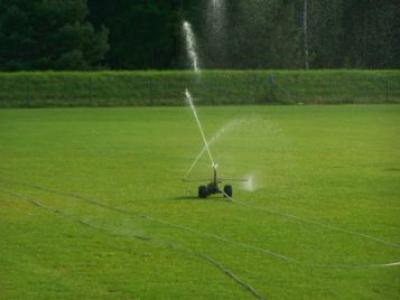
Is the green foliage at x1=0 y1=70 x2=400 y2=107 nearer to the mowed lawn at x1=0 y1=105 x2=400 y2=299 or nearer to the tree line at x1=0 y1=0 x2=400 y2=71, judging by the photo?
the tree line at x1=0 y1=0 x2=400 y2=71

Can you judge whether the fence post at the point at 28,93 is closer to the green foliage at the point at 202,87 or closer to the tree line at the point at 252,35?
the green foliage at the point at 202,87

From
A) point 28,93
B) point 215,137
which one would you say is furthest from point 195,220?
point 28,93

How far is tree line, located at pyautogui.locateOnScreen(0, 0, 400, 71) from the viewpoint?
241 ft

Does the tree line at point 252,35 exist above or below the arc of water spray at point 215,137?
above

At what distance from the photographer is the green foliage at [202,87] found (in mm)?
62156

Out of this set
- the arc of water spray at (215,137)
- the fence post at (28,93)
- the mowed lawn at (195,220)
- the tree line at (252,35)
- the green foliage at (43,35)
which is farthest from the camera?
the green foliage at (43,35)

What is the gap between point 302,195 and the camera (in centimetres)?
1934

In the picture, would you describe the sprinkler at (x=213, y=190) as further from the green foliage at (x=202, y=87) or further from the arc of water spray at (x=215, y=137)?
the green foliage at (x=202, y=87)

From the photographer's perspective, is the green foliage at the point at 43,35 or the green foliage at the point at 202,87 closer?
the green foliage at the point at 202,87

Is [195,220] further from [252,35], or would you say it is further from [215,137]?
[252,35]

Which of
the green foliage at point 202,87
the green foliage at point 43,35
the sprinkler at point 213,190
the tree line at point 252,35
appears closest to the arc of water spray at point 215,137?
the sprinkler at point 213,190

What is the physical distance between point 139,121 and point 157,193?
25147 millimetres

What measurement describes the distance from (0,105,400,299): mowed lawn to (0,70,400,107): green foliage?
28472 millimetres

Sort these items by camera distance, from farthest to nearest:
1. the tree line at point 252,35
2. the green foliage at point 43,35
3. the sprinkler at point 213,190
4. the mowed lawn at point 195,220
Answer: the green foliage at point 43,35 → the tree line at point 252,35 → the sprinkler at point 213,190 → the mowed lawn at point 195,220
